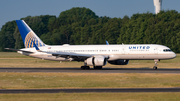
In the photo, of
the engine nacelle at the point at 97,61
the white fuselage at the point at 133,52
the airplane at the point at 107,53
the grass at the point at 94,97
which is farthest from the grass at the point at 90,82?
the white fuselage at the point at 133,52

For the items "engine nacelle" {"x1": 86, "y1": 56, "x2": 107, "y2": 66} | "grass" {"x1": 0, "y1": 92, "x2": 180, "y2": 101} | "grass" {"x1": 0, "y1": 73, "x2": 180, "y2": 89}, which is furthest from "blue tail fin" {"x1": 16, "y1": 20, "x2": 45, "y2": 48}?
"grass" {"x1": 0, "y1": 92, "x2": 180, "y2": 101}

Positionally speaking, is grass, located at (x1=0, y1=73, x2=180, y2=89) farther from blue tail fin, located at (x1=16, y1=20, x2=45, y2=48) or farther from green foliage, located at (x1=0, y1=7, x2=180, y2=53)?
green foliage, located at (x1=0, y1=7, x2=180, y2=53)

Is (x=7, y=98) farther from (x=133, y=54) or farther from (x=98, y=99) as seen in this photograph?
(x=133, y=54)

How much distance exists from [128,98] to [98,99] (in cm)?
206

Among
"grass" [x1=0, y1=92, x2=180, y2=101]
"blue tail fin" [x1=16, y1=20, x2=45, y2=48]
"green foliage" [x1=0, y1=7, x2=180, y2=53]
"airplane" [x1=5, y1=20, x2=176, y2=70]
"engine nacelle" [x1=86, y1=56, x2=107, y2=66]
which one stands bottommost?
"grass" [x1=0, y1=92, x2=180, y2=101]

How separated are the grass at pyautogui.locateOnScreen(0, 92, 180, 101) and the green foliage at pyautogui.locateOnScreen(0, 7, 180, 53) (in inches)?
3628

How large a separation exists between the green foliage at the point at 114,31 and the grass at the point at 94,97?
92145 millimetres

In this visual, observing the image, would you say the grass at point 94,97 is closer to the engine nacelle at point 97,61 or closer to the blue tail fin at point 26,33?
the engine nacelle at point 97,61

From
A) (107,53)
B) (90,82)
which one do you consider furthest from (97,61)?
(90,82)

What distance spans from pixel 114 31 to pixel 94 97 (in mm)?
118762

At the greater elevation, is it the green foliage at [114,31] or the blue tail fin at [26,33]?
the green foliage at [114,31]

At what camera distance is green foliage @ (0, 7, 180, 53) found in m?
113

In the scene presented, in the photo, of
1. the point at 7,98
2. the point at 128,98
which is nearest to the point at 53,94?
the point at 7,98

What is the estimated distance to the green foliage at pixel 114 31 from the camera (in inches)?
4459
